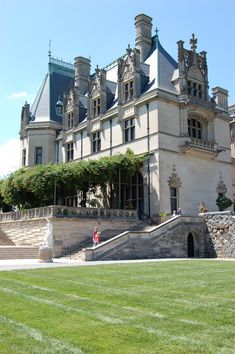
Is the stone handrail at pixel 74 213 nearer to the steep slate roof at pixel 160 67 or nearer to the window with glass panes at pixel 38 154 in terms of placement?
the steep slate roof at pixel 160 67

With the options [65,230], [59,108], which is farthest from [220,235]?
[59,108]

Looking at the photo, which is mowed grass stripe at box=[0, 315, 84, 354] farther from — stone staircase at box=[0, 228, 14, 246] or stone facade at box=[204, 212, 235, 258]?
stone staircase at box=[0, 228, 14, 246]

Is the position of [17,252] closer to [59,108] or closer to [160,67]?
[160,67]

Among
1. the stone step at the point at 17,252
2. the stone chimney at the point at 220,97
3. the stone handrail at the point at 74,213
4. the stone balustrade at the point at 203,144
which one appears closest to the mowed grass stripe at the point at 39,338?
the stone step at the point at 17,252

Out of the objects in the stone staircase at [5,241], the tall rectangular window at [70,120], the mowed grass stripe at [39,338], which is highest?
the tall rectangular window at [70,120]

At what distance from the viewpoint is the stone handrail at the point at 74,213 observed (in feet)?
96.3

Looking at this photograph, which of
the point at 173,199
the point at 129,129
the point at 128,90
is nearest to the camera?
the point at 173,199

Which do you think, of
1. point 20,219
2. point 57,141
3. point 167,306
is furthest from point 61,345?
point 57,141

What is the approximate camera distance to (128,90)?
38.2 metres

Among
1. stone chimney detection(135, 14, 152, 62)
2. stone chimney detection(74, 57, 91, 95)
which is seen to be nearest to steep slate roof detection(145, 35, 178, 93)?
stone chimney detection(135, 14, 152, 62)

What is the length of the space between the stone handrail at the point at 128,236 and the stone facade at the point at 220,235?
991 mm

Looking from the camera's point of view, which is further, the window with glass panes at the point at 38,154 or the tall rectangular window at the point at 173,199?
the window with glass panes at the point at 38,154

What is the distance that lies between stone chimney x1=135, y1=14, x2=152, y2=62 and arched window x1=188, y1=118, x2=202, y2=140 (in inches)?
337

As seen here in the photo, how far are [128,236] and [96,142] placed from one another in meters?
17.6
